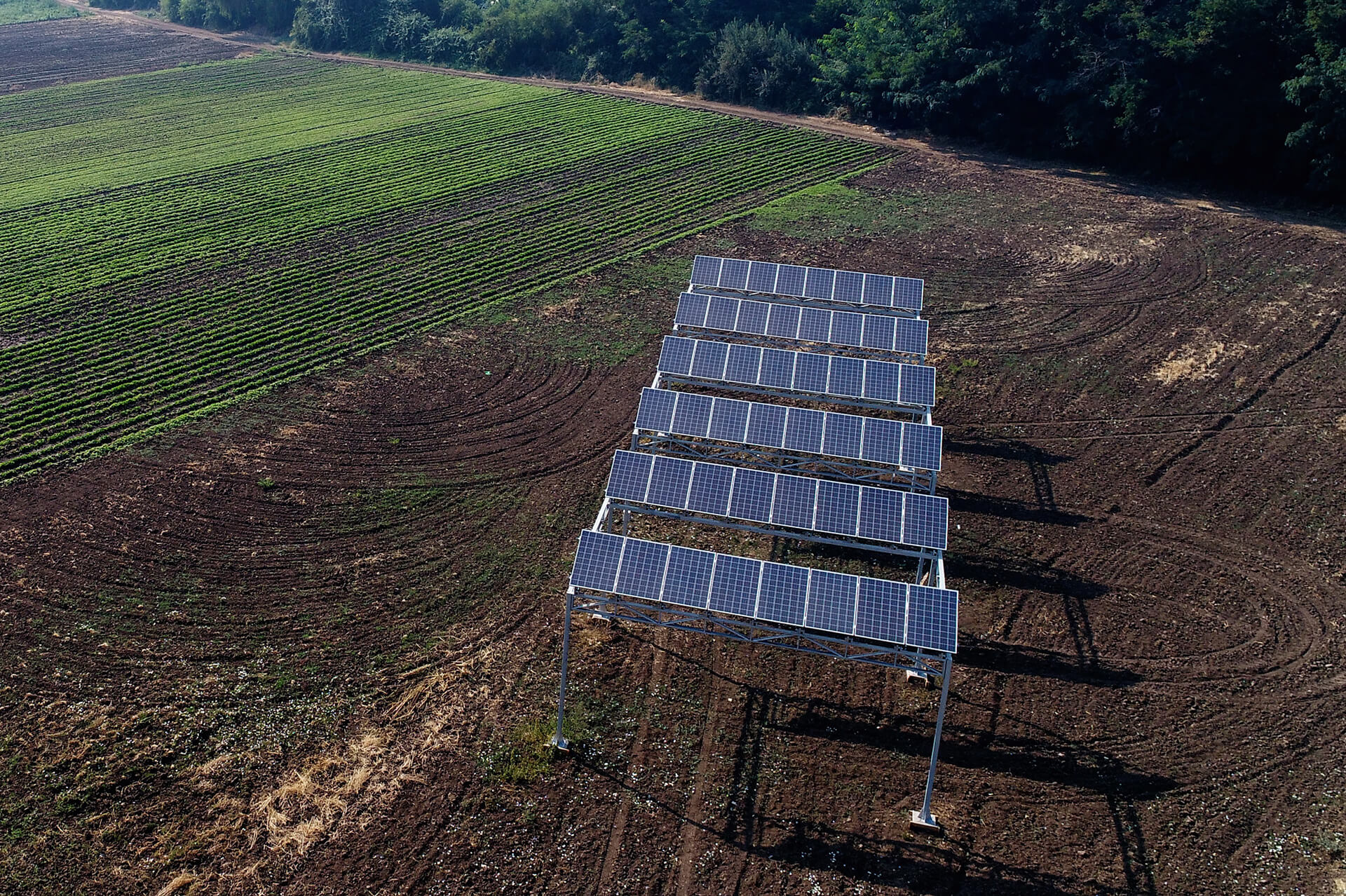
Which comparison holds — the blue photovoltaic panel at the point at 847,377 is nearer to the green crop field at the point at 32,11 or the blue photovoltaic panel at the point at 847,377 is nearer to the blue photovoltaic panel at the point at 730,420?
the blue photovoltaic panel at the point at 730,420

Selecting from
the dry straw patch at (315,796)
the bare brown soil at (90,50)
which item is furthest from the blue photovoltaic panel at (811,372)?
the bare brown soil at (90,50)

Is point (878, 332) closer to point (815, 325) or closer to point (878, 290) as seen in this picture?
point (815, 325)

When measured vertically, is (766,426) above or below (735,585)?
above

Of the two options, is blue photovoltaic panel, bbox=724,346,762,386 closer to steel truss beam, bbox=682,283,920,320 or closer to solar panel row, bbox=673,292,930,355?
solar panel row, bbox=673,292,930,355

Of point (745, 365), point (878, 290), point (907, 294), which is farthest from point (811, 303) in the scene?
point (745, 365)

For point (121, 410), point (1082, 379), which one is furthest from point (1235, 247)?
point (121, 410)

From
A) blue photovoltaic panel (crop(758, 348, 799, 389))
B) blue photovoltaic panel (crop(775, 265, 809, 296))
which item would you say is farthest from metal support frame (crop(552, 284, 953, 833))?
blue photovoltaic panel (crop(775, 265, 809, 296))
